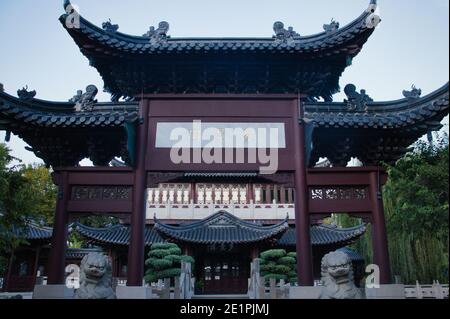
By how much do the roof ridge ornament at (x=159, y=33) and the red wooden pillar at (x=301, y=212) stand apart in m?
3.32

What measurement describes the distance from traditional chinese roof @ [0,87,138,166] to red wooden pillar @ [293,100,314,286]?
3366mm

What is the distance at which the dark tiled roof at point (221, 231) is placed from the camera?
17.2 metres

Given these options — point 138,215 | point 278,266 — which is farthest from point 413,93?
point 278,266

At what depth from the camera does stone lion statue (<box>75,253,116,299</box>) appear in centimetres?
522

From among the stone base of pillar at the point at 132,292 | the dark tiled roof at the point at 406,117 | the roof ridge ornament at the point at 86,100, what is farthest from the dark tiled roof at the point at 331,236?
the roof ridge ornament at the point at 86,100

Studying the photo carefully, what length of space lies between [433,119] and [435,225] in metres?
2.86

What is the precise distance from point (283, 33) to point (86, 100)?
4.58 m

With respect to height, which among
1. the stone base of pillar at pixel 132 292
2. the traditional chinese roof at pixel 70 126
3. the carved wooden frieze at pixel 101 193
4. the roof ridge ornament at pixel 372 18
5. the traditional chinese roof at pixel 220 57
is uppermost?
the roof ridge ornament at pixel 372 18

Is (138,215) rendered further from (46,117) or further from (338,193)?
(338,193)

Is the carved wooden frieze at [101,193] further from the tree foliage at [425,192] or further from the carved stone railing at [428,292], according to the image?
the carved stone railing at [428,292]

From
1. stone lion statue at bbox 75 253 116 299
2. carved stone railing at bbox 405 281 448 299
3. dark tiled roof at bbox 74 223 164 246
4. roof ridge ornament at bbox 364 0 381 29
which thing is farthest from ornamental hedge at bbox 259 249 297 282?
stone lion statue at bbox 75 253 116 299

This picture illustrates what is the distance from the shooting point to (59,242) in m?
7.28

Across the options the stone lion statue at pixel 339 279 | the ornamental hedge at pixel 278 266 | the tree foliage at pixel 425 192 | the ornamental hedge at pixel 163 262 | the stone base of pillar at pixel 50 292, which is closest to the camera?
the stone lion statue at pixel 339 279

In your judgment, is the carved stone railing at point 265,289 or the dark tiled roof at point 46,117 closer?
the dark tiled roof at point 46,117
